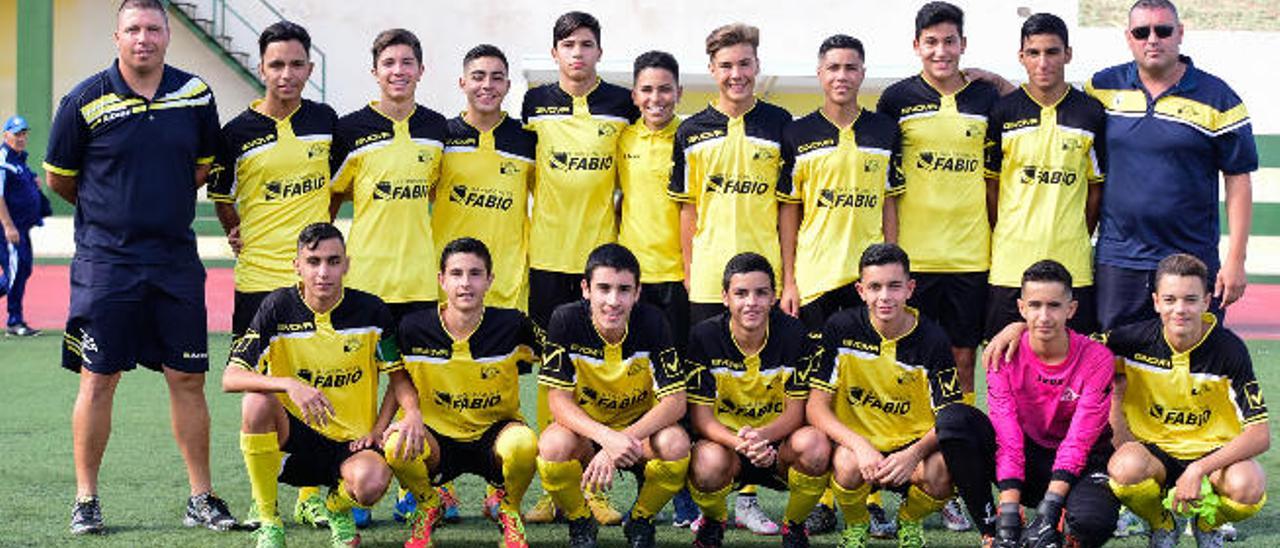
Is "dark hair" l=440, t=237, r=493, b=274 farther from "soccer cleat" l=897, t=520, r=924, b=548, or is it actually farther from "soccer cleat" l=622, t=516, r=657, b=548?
"soccer cleat" l=897, t=520, r=924, b=548

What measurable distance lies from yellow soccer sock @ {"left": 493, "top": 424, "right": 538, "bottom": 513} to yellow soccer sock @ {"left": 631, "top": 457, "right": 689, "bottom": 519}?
15.6 inches

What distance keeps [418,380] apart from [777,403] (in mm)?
1317

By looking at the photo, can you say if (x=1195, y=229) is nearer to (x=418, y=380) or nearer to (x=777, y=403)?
(x=777, y=403)

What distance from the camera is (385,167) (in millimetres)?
5938

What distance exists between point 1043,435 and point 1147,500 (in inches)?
16.6

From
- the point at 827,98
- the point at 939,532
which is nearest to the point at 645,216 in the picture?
the point at 827,98

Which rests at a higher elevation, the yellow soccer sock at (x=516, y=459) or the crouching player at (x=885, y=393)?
the crouching player at (x=885, y=393)

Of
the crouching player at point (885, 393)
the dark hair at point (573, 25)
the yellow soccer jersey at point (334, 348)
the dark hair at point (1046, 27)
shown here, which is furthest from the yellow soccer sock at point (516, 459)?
the dark hair at point (1046, 27)

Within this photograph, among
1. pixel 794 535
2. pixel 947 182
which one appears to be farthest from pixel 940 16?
pixel 794 535

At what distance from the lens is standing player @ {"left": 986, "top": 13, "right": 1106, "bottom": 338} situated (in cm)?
579

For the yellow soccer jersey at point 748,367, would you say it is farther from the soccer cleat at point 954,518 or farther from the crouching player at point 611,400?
the soccer cleat at point 954,518

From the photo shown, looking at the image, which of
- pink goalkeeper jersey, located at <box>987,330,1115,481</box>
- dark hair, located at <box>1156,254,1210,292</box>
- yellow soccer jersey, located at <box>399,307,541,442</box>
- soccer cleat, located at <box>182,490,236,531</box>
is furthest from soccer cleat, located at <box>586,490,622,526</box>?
dark hair, located at <box>1156,254,1210,292</box>

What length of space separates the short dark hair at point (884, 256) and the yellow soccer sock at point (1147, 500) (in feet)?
3.38

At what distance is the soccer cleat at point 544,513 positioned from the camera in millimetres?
5977
